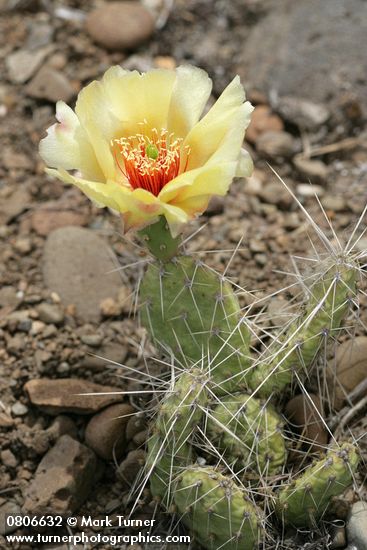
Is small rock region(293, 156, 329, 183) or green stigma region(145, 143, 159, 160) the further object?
small rock region(293, 156, 329, 183)

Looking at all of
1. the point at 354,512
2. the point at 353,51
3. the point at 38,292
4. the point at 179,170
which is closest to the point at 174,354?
the point at 179,170

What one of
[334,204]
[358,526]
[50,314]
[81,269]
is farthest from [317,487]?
[334,204]

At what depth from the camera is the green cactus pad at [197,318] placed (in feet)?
6.68

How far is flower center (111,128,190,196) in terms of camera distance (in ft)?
6.37

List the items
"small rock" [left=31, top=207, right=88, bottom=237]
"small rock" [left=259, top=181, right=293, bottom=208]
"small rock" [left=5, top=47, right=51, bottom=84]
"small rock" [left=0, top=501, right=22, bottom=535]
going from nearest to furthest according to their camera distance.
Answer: "small rock" [left=0, top=501, right=22, bottom=535] → "small rock" [left=31, top=207, right=88, bottom=237] → "small rock" [left=259, top=181, right=293, bottom=208] → "small rock" [left=5, top=47, right=51, bottom=84]

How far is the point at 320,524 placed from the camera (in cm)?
207

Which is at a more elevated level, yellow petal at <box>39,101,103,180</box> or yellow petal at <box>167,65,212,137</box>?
yellow petal at <box>167,65,212,137</box>

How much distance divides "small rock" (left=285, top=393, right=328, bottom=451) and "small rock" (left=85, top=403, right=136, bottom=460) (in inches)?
18.1

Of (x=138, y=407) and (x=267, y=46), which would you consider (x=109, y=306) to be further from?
(x=267, y=46)

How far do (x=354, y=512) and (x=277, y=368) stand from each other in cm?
42

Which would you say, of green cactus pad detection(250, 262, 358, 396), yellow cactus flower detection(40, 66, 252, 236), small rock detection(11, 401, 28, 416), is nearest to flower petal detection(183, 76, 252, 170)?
yellow cactus flower detection(40, 66, 252, 236)

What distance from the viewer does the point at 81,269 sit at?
2.82 m

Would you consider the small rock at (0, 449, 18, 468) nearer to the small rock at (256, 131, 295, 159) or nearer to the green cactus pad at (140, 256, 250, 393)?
the green cactus pad at (140, 256, 250, 393)

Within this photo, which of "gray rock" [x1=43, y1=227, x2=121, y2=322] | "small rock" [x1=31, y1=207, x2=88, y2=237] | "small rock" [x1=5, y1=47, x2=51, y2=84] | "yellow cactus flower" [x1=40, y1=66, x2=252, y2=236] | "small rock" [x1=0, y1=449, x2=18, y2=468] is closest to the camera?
"yellow cactus flower" [x1=40, y1=66, x2=252, y2=236]
